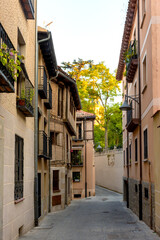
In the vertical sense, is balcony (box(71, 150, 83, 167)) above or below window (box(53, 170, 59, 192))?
above

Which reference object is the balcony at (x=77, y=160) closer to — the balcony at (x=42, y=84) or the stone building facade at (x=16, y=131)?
the balcony at (x=42, y=84)

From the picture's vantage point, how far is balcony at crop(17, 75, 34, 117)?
1156cm

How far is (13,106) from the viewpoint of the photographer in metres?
11.0

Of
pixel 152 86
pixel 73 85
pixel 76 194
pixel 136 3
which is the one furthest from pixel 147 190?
pixel 76 194

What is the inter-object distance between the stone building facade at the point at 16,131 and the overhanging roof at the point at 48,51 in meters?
1.65

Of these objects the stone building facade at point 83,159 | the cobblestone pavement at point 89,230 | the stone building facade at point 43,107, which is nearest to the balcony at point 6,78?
the cobblestone pavement at point 89,230

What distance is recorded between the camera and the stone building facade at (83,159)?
123ft

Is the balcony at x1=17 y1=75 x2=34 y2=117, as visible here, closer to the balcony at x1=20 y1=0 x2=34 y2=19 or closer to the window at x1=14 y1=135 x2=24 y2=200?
the window at x1=14 y1=135 x2=24 y2=200

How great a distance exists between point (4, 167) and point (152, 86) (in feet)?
22.2

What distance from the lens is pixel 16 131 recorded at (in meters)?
11.5

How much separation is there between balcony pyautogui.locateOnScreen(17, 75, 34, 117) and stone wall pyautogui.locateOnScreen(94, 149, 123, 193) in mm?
28441

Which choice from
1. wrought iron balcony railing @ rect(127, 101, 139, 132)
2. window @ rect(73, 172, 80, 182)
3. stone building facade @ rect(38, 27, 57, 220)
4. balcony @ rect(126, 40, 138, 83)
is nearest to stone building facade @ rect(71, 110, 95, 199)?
window @ rect(73, 172, 80, 182)

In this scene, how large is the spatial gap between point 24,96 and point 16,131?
1366 mm

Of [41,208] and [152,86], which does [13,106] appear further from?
[41,208]
